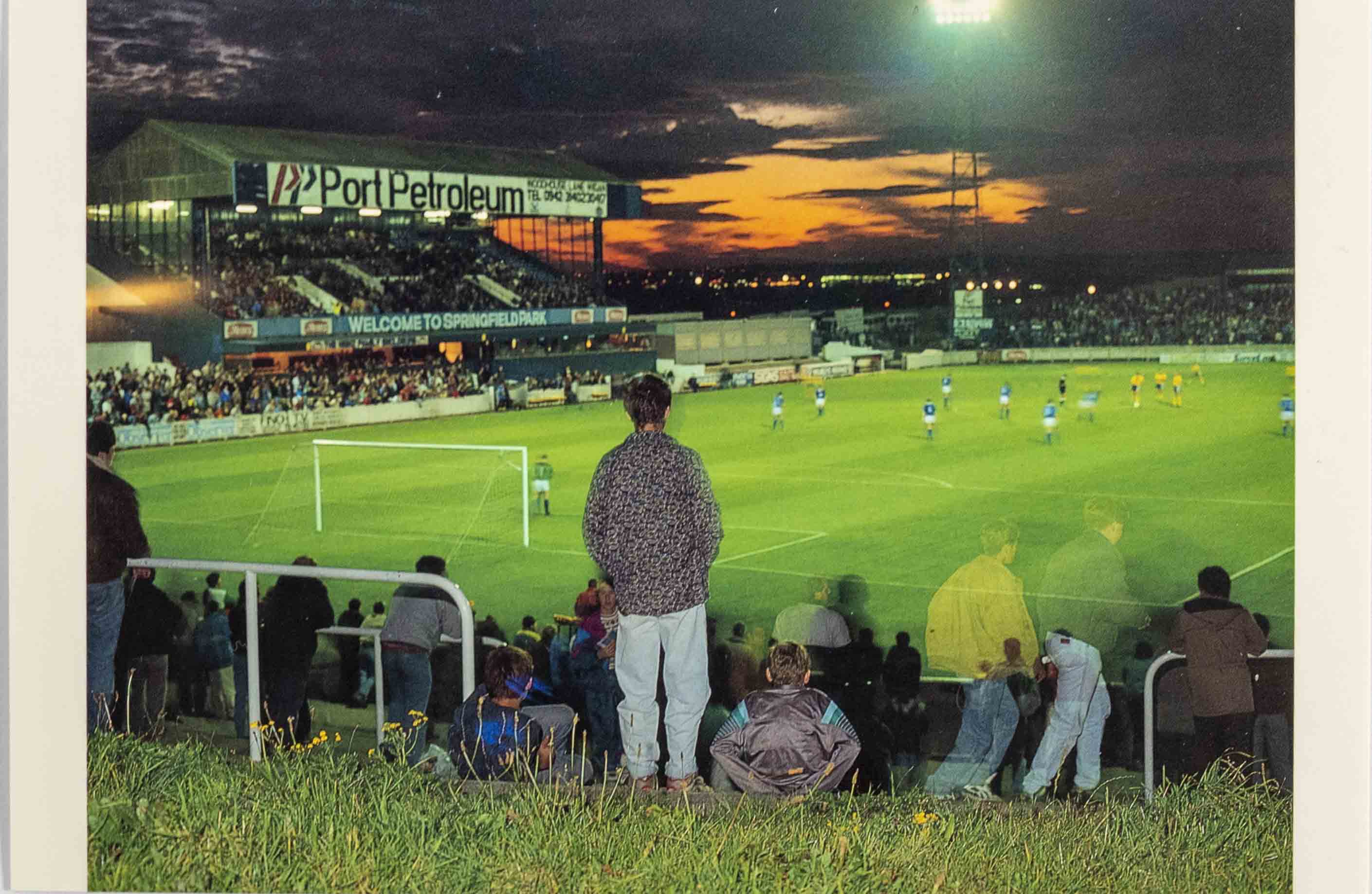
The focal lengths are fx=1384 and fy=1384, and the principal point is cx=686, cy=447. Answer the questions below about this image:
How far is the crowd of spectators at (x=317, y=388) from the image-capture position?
18594 millimetres

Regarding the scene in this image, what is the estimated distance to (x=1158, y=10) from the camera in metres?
7.01

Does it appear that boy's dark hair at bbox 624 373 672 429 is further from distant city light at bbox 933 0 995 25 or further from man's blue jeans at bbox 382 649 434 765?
distant city light at bbox 933 0 995 25

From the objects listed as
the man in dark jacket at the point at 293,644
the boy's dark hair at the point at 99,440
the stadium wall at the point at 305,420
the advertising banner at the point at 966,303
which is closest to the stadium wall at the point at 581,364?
the stadium wall at the point at 305,420

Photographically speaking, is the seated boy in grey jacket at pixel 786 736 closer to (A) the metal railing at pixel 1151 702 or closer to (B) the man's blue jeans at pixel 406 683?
(A) the metal railing at pixel 1151 702

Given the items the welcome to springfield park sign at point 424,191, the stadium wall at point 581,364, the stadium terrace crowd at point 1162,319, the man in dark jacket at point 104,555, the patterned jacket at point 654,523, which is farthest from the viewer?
the stadium wall at point 581,364

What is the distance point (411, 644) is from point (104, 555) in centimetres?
141

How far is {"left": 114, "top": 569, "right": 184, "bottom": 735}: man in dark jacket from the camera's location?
21.0 ft

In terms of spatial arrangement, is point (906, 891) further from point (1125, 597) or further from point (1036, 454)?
point (1036, 454)

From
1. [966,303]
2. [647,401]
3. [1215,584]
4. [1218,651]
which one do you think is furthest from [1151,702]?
[966,303]

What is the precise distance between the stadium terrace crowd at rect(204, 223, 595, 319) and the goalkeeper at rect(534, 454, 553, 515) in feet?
6.99

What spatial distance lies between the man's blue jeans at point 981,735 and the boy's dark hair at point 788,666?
4.58 ft

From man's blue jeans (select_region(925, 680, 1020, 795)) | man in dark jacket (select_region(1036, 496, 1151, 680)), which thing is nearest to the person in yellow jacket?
man's blue jeans (select_region(925, 680, 1020, 795))
